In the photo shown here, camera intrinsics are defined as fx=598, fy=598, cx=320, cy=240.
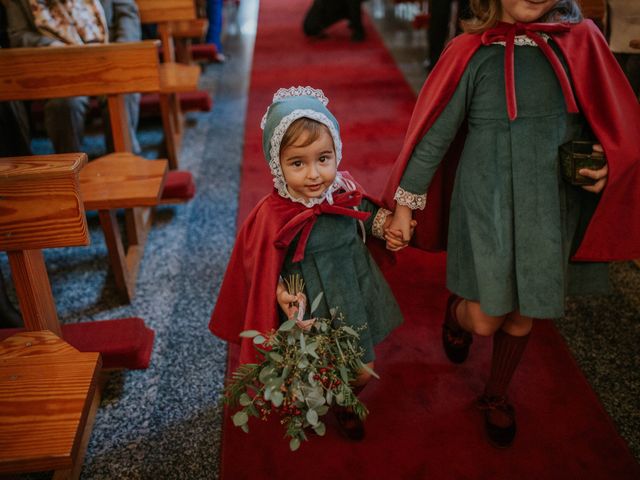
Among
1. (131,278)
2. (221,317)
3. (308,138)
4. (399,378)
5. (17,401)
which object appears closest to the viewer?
(17,401)

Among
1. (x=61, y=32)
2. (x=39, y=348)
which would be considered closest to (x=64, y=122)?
(x=61, y=32)

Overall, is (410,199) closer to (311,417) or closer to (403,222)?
(403,222)

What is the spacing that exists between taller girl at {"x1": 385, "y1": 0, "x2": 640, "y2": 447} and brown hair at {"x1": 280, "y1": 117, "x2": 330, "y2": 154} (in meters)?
0.32

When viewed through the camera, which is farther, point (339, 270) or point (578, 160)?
point (339, 270)

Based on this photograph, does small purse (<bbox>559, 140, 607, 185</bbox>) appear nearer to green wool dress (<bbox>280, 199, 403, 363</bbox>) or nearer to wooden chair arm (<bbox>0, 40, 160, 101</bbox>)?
green wool dress (<bbox>280, 199, 403, 363</bbox>)

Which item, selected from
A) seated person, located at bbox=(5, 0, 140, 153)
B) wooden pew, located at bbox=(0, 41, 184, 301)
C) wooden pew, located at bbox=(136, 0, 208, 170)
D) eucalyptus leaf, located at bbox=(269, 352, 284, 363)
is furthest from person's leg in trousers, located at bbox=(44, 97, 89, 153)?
eucalyptus leaf, located at bbox=(269, 352, 284, 363)

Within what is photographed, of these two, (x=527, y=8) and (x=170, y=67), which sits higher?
(x=527, y=8)

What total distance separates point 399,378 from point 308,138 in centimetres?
105

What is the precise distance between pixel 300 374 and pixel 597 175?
99 centimetres

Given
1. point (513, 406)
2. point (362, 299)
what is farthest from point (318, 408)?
point (513, 406)

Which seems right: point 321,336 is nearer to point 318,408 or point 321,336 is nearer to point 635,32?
point 318,408

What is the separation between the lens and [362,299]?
1889 mm

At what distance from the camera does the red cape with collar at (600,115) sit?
1.67 meters

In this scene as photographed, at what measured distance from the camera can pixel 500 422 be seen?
196 centimetres
